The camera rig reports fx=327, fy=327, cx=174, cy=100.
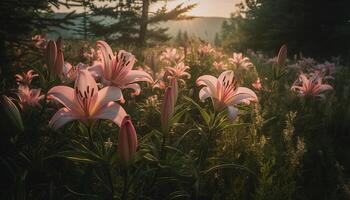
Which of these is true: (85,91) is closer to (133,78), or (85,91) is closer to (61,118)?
(61,118)

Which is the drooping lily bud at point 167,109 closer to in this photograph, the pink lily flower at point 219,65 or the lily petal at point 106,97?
the lily petal at point 106,97

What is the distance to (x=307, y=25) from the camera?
13.4 meters

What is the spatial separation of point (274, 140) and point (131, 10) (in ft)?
57.7

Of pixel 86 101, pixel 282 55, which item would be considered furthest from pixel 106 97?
pixel 282 55

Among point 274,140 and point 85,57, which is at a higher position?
point 85,57

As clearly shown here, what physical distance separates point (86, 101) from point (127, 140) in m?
0.31

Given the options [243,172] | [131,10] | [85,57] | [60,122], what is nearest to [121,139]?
[60,122]

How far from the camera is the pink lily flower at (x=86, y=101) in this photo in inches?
64.0

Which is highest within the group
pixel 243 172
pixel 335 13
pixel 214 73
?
pixel 335 13

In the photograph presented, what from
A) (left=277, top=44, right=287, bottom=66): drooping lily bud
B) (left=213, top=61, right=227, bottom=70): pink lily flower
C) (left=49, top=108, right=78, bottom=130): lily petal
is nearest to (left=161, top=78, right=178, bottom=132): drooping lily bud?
(left=49, top=108, right=78, bottom=130): lily petal

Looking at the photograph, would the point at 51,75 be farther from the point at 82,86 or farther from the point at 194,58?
the point at 194,58

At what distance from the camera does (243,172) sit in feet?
9.00

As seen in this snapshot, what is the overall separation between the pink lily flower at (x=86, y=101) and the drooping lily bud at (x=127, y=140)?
0.39ft

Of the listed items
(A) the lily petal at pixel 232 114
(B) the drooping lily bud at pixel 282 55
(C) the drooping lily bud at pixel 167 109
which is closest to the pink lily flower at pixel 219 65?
(B) the drooping lily bud at pixel 282 55
